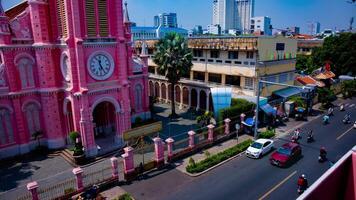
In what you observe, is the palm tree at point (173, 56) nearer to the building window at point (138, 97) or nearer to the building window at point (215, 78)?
the building window at point (138, 97)

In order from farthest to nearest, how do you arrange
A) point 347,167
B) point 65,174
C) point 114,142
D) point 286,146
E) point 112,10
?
point 114,142
point 112,10
point 286,146
point 65,174
point 347,167

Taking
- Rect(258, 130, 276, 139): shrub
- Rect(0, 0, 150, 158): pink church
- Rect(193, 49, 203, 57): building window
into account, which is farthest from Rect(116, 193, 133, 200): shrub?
Rect(193, 49, 203, 57): building window

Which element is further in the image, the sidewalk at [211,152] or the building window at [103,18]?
the building window at [103,18]

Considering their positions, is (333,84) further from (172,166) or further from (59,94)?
(59,94)

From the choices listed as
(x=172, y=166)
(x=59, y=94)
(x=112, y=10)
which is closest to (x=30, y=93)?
(x=59, y=94)

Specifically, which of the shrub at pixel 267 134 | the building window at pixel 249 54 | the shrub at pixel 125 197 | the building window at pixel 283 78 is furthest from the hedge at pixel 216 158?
the building window at pixel 283 78

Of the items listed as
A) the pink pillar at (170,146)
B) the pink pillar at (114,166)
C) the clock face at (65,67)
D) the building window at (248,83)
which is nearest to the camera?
the pink pillar at (114,166)
